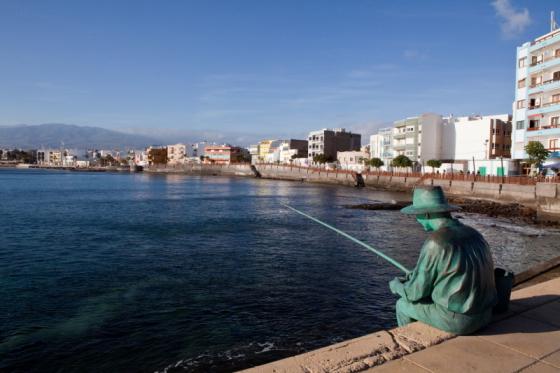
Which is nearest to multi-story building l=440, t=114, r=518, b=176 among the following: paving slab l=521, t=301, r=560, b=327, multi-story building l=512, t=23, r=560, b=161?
multi-story building l=512, t=23, r=560, b=161

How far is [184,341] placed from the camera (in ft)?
30.6

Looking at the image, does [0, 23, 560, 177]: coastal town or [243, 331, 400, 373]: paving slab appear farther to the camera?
[0, 23, 560, 177]: coastal town

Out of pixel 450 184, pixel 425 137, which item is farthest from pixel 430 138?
pixel 450 184

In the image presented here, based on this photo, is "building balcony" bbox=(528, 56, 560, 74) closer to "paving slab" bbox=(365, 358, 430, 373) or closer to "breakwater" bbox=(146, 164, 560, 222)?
"breakwater" bbox=(146, 164, 560, 222)

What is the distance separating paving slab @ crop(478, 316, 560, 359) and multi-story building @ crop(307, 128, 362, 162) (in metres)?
114

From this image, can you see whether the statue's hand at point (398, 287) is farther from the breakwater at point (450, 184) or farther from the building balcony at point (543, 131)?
the building balcony at point (543, 131)

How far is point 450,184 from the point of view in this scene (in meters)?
52.7

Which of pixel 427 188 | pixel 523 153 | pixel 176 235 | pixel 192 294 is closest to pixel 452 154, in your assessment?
pixel 523 153

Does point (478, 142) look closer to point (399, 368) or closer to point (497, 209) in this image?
point (497, 209)

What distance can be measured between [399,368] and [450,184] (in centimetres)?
5290

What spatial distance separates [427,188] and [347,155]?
108 m

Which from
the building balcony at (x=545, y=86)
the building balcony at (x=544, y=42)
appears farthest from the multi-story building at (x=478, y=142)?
the building balcony at (x=544, y=42)

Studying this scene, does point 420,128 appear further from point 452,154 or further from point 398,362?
point 398,362

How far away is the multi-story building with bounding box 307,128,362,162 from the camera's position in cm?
12225
